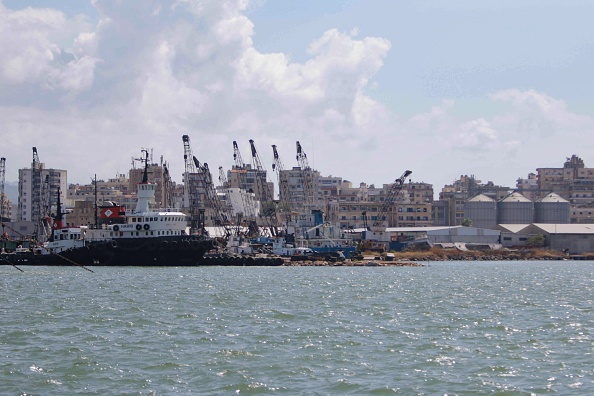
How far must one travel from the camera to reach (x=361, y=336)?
122 ft

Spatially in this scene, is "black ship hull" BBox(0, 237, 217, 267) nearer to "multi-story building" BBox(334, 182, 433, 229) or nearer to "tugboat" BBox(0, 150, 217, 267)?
"tugboat" BBox(0, 150, 217, 267)

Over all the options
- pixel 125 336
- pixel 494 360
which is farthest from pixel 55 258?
pixel 494 360

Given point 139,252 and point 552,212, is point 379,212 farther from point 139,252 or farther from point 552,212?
point 139,252

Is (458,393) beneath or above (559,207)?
beneath

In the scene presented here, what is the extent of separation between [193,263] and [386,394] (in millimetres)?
78330

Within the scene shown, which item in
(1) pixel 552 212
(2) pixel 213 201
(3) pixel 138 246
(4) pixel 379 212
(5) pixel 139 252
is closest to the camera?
(5) pixel 139 252

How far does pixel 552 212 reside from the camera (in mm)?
193875

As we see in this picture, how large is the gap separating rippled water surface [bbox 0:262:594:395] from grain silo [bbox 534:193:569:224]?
A: 135167 millimetres

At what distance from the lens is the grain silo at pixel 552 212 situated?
193m

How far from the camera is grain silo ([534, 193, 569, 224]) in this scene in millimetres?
193375

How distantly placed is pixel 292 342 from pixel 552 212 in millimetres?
165515

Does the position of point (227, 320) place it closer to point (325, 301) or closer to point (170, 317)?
point (170, 317)

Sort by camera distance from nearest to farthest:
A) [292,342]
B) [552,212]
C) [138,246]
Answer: [292,342] < [138,246] < [552,212]

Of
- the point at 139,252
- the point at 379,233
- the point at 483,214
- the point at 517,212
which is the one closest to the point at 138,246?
the point at 139,252
